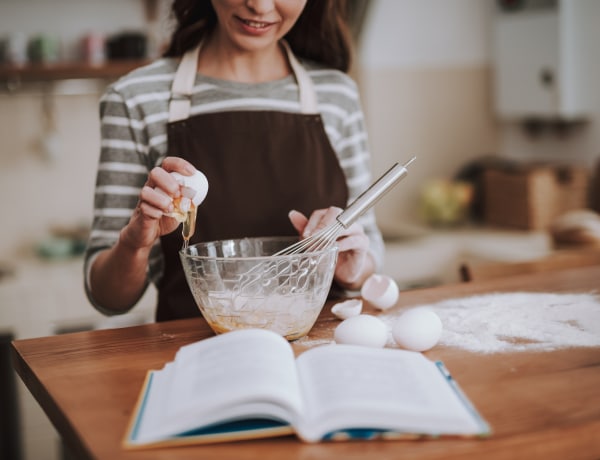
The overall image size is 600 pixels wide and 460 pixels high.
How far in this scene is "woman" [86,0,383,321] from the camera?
4.32 feet

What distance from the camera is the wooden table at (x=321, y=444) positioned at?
0.69 m

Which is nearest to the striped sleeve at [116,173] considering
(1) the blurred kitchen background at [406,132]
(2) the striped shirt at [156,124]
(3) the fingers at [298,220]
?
(2) the striped shirt at [156,124]

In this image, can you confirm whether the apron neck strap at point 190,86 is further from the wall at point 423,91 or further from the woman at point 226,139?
the wall at point 423,91

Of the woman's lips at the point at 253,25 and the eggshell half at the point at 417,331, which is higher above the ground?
the woman's lips at the point at 253,25

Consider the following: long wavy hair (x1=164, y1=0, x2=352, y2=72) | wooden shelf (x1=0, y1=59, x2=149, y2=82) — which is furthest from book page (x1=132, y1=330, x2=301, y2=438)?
wooden shelf (x1=0, y1=59, x2=149, y2=82)

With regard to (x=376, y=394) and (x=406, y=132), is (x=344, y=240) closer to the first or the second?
(x=376, y=394)

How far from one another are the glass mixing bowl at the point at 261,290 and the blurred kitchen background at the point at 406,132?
1.60 metres

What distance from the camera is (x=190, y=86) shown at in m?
1.41

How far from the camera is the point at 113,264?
123 centimetres

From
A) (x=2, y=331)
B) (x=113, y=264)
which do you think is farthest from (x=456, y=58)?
(x=113, y=264)

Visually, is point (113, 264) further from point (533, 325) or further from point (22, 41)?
point (22, 41)

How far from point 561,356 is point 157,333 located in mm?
536

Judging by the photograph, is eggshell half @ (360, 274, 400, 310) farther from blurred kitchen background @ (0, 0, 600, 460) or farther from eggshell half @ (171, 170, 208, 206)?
blurred kitchen background @ (0, 0, 600, 460)

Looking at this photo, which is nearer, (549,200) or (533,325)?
(533,325)
